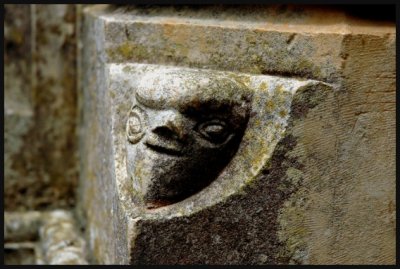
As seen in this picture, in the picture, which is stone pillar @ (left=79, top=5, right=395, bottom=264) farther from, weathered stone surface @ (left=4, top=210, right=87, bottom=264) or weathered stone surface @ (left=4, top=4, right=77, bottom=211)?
weathered stone surface @ (left=4, top=4, right=77, bottom=211)

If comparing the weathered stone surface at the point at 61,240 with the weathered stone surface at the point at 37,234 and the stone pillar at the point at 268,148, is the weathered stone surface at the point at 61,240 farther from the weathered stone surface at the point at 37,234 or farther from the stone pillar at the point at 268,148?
the stone pillar at the point at 268,148

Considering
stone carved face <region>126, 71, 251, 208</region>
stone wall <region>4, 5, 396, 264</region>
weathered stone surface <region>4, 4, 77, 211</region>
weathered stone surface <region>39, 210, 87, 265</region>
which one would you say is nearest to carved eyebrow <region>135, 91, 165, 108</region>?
stone carved face <region>126, 71, 251, 208</region>

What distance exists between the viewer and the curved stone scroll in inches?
82.0

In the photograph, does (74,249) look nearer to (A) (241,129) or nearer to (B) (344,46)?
(A) (241,129)

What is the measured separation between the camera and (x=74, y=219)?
2951mm

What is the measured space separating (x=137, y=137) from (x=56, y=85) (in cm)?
82

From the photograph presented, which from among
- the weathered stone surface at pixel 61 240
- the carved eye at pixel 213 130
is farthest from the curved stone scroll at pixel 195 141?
the weathered stone surface at pixel 61 240

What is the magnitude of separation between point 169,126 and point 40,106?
35.8 inches

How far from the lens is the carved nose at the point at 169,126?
207cm

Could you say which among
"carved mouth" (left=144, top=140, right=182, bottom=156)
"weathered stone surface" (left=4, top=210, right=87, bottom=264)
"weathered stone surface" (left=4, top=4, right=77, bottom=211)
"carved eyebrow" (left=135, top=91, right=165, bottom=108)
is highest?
"carved eyebrow" (left=135, top=91, right=165, bottom=108)

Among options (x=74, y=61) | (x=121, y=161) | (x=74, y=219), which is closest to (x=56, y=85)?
(x=74, y=61)

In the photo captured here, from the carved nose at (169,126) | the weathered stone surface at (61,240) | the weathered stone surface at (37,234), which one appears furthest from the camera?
the weathered stone surface at (37,234)

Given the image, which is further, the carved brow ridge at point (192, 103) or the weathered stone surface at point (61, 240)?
the weathered stone surface at point (61, 240)

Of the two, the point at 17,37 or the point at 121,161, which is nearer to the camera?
the point at 121,161
